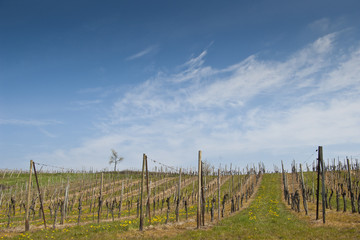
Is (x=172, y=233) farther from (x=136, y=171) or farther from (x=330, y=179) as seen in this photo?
(x=136, y=171)

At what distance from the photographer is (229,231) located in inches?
623

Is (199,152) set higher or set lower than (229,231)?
higher

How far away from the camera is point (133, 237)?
14.8 m

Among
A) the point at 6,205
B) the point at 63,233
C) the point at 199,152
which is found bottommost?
the point at 6,205

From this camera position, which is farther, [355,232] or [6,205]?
[6,205]

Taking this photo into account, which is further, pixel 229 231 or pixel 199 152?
pixel 199 152

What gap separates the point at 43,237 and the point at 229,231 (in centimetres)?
1216

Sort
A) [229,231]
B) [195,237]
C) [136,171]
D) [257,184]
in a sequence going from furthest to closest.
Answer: [136,171], [257,184], [229,231], [195,237]

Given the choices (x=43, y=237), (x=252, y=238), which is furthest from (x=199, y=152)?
(x=43, y=237)

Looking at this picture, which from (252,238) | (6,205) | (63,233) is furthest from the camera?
(6,205)

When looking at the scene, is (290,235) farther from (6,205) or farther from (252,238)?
(6,205)

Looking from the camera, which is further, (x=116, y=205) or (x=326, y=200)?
(x=116, y=205)

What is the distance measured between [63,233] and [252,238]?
1270 centimetres

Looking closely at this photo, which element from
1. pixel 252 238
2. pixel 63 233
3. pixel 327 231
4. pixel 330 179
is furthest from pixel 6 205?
pixel 330 179
